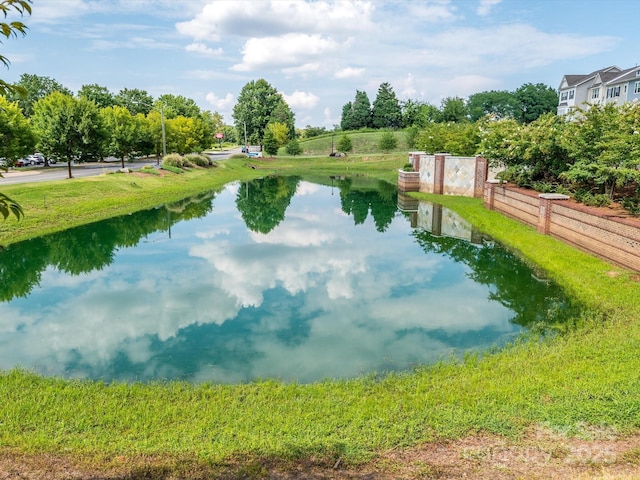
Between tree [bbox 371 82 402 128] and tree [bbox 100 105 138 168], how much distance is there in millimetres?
67693

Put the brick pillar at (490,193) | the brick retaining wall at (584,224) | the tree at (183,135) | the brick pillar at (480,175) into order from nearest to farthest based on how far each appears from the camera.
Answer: the brick retaining wall at (584,224), the brick pillar at (490,193), the brick pillar at (480,175), the tree at (183,135)

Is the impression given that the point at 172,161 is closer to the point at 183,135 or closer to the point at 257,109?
the point at 183,135

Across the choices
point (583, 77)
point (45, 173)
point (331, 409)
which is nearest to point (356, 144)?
point (583, 77)

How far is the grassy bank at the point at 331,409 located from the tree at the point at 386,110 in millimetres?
100313

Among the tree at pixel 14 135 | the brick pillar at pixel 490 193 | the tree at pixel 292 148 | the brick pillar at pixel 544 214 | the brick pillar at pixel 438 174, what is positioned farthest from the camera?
the tree at pixel 292 148

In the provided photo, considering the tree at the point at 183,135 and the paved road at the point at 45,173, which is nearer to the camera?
the paved road at the point at 45,173

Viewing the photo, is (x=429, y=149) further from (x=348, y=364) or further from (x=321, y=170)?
(x=348, y=364)

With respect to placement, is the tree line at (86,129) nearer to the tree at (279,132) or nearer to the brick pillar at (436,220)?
the tree at (279,132)

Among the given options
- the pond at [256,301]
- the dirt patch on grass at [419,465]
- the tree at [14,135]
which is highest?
the tree at [14,135]

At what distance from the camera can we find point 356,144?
292 feet

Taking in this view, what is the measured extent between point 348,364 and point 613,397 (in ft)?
15.2

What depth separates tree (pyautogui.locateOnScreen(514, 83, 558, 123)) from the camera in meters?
103

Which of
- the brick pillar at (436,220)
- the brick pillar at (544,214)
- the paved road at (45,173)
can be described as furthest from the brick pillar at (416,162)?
the paved road at (45,173)

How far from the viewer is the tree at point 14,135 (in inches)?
1107
